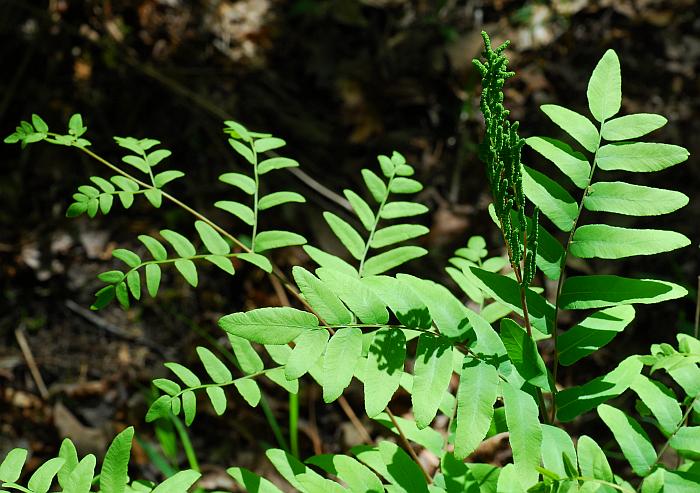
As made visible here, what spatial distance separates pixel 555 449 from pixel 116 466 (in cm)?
63

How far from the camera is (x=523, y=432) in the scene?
926mm

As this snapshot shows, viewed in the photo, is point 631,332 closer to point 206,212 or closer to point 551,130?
point 551,130

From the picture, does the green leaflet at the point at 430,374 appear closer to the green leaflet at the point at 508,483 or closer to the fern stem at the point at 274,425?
the green leaflet at the point at 508,483

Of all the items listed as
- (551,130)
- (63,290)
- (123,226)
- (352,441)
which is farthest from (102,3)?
(352,441)

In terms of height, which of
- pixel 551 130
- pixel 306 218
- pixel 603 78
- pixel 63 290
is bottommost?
pixel 63 290

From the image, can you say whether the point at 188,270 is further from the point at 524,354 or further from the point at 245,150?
the point at 524,354

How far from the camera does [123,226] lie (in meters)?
3.14

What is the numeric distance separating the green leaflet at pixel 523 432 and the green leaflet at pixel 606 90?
448 millimetres

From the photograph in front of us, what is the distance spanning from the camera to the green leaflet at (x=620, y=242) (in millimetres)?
1001

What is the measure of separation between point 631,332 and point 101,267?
2.14 m

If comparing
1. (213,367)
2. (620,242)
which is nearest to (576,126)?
(620,242)

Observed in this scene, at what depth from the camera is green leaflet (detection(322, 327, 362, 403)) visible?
3.02 ft

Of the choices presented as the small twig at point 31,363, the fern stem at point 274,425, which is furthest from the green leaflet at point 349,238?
the small twig at point 31,363

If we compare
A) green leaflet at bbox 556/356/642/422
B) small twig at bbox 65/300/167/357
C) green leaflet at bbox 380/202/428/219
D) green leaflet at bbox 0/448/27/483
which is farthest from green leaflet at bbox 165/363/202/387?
small twig at bbox 65/300/167/357
